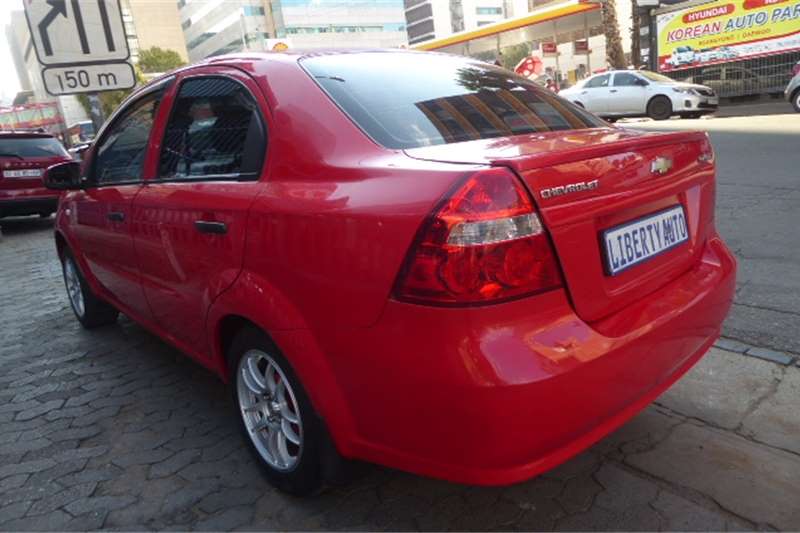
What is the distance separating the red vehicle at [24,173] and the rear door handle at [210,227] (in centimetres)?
900

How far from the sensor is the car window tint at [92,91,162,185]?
312cm

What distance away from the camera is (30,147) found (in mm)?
10234

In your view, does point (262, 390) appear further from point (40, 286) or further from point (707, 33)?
point (707, 33)

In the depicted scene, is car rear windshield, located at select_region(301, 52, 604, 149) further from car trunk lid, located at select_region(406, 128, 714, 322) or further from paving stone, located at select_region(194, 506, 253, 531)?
paving stone, located at select_region(194, 506, 253, 531)

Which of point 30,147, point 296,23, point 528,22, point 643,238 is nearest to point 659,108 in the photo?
point 528,22

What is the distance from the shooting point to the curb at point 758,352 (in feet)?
9.84

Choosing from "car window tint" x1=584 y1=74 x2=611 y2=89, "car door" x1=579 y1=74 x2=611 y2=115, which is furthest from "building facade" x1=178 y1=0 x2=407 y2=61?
"car door" x1=579 y1=74 x2=611 y2=115

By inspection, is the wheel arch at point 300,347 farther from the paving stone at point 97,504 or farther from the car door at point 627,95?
the car door at point 627,95

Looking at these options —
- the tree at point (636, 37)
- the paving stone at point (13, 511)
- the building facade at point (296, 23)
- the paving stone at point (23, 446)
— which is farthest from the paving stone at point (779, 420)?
the building facade at point (296, 23)

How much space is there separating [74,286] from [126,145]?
71.7 inches

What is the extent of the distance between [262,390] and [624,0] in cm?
4760

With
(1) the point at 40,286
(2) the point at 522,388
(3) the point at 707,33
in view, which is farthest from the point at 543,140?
(3) the point at 707,33

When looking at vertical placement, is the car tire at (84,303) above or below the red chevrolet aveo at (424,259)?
below

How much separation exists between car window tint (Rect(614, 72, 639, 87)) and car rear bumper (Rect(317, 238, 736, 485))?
16989 mm
